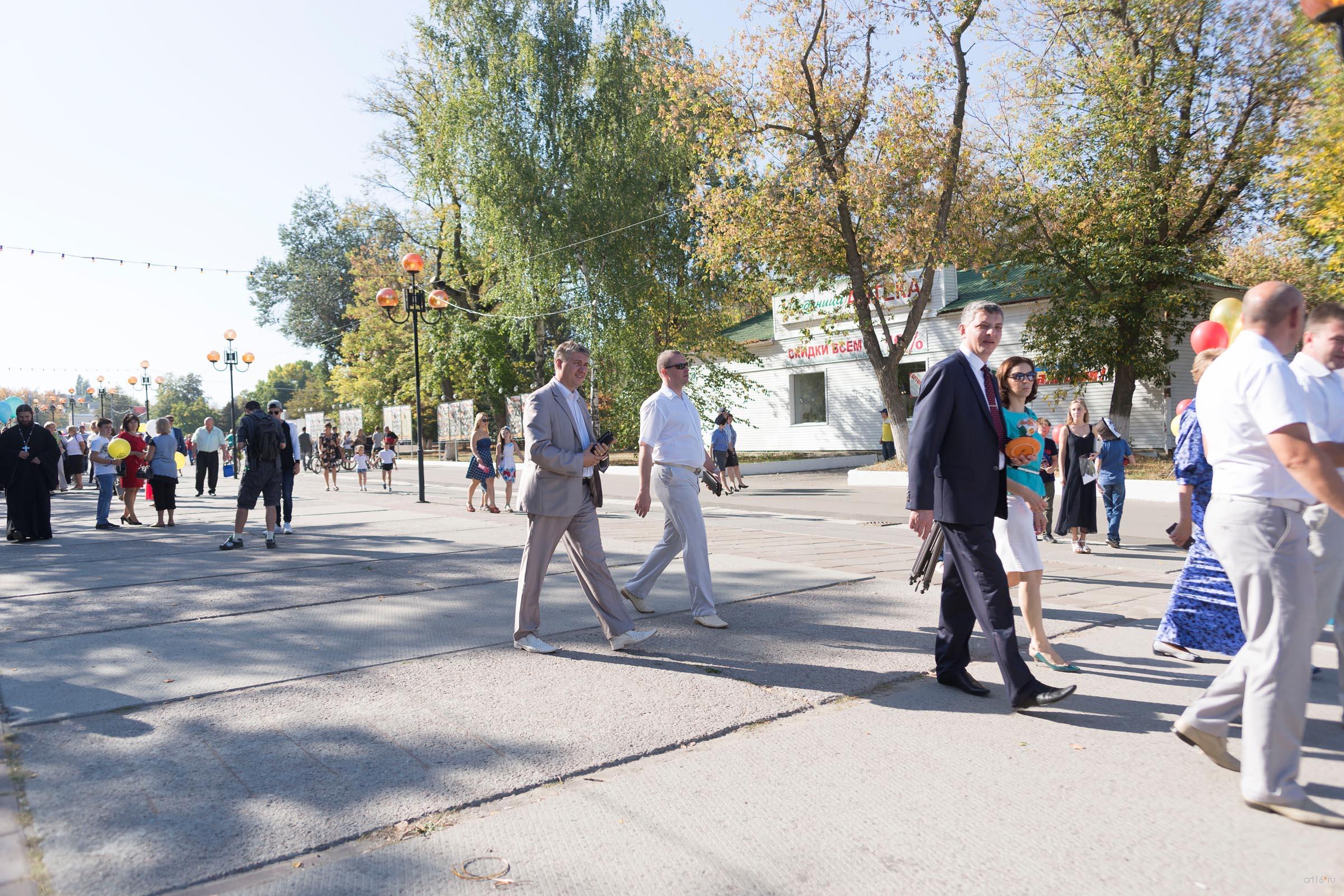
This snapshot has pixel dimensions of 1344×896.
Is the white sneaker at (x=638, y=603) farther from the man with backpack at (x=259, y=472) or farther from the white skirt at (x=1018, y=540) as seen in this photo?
the man with backpack at (x=259, y=472)

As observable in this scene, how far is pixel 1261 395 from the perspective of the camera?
311 cm

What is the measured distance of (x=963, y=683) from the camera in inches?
184

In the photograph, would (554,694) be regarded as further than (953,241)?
No

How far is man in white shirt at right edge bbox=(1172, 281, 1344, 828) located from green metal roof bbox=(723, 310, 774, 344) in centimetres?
2995

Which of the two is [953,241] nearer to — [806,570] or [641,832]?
[806,570]

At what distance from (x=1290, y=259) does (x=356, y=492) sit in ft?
98.1

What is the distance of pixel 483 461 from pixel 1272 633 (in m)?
13.5

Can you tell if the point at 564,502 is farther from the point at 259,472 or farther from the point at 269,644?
the point at 259,472

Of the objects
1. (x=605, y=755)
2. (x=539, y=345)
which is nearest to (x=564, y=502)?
(x=605, y=755)

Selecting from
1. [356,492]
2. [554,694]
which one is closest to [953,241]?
[356,492]

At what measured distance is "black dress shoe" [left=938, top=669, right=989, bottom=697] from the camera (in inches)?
182

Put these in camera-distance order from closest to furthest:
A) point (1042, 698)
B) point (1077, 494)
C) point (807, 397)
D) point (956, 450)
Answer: point (1042, 698) → point (956, 450) → point (1077, 494) → point (807, 397)

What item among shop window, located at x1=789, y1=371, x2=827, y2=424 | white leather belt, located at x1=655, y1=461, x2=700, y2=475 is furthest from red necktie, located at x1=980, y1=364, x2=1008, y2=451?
shop window, located at x1=789, y1=371, x2=827, y2=424

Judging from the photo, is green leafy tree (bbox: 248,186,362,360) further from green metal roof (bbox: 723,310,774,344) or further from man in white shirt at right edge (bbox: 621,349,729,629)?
man in white shirt at right edge (bbox: 621,349,729,629)
